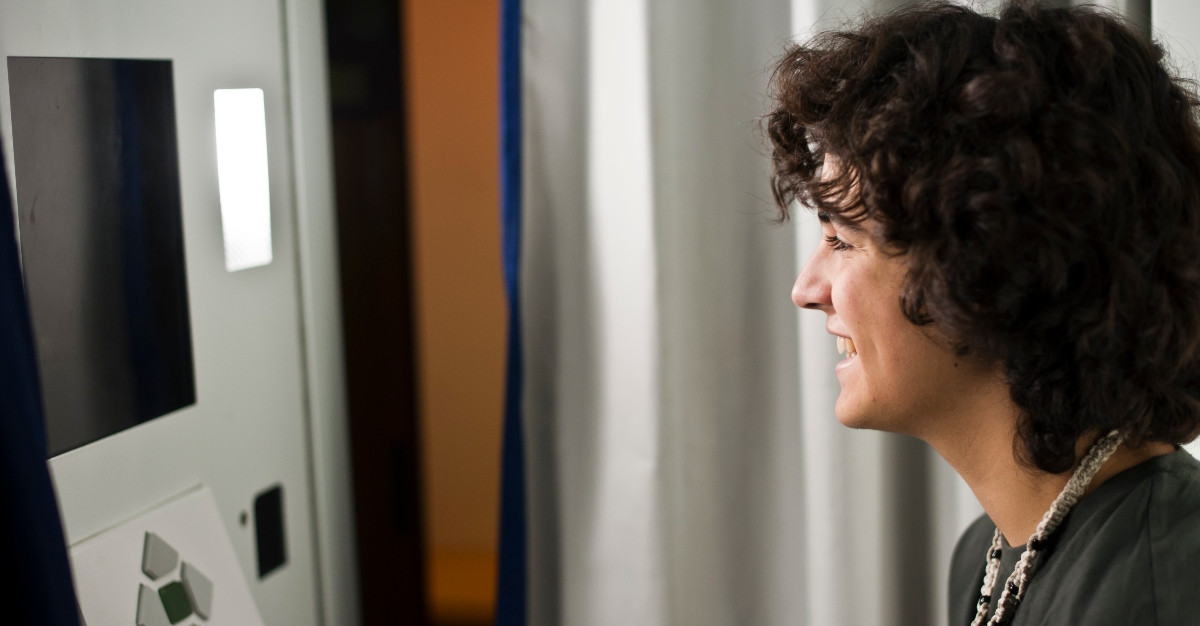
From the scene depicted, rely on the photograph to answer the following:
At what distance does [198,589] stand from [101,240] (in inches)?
17.4

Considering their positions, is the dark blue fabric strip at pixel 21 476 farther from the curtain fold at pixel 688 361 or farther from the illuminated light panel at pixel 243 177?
the curtain fold at pixel 688 361

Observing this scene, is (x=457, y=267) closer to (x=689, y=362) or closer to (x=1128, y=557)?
(x=689, y=362)

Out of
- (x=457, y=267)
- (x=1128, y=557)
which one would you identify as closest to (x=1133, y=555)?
(x=1128, y=557)

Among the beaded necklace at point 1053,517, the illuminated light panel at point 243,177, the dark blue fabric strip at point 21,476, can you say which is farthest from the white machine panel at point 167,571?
the beaded necklace at point 1053,517

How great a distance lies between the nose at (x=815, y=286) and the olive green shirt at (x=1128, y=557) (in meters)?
0.31

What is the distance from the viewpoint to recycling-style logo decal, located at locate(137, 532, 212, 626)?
1.13 meters

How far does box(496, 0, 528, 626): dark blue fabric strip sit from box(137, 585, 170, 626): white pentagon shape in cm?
58

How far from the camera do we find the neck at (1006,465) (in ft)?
3.08

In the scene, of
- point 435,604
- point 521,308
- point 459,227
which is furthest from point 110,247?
point 435,604

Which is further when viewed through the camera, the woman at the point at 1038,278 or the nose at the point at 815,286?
the nose at the point at 815,286

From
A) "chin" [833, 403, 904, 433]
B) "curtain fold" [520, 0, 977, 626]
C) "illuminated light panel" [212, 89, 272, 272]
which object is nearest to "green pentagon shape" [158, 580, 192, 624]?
"illuminated light panel" [212, 89, 272, 272]

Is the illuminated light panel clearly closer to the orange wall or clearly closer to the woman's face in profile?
the woman's face in profile

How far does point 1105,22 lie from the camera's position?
0.89 meters

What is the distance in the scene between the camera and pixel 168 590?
1.16 meters
